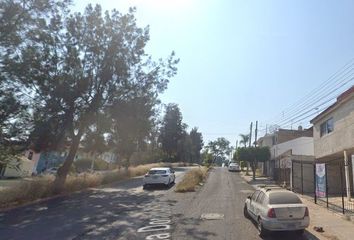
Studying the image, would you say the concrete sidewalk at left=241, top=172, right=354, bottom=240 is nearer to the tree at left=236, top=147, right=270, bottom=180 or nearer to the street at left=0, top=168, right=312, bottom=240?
the street at left=0, top=168, right=312, bottom=240

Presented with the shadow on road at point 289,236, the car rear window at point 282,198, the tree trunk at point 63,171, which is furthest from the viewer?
the tree trunk at point 63,171

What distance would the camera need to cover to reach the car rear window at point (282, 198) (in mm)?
12492

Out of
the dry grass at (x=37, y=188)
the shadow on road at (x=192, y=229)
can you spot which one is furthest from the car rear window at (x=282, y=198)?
the dry grass at (x=37, y=188)

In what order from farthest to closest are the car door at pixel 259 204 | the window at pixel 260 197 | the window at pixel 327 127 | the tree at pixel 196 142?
the tree at pixel 196 142
the window at pixel 327 127
the window at pixel 260 197
the car door at pixel 259 204

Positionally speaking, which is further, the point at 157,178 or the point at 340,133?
the point at 157,178

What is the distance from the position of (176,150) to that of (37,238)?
246 feet

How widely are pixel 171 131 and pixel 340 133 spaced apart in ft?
204

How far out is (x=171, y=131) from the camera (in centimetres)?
8412

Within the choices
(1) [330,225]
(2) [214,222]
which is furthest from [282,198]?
(2) [214,222]

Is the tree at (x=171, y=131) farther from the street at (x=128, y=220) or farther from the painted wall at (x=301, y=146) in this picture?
the street at (x=128, y=220)

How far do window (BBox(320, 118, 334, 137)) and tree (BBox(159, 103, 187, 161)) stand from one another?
57.4 meters

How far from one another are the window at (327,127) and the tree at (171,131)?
57.4 metres

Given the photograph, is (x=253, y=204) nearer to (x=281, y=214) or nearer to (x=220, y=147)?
(x=281, y=214)

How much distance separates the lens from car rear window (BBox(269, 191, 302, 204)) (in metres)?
12.5
